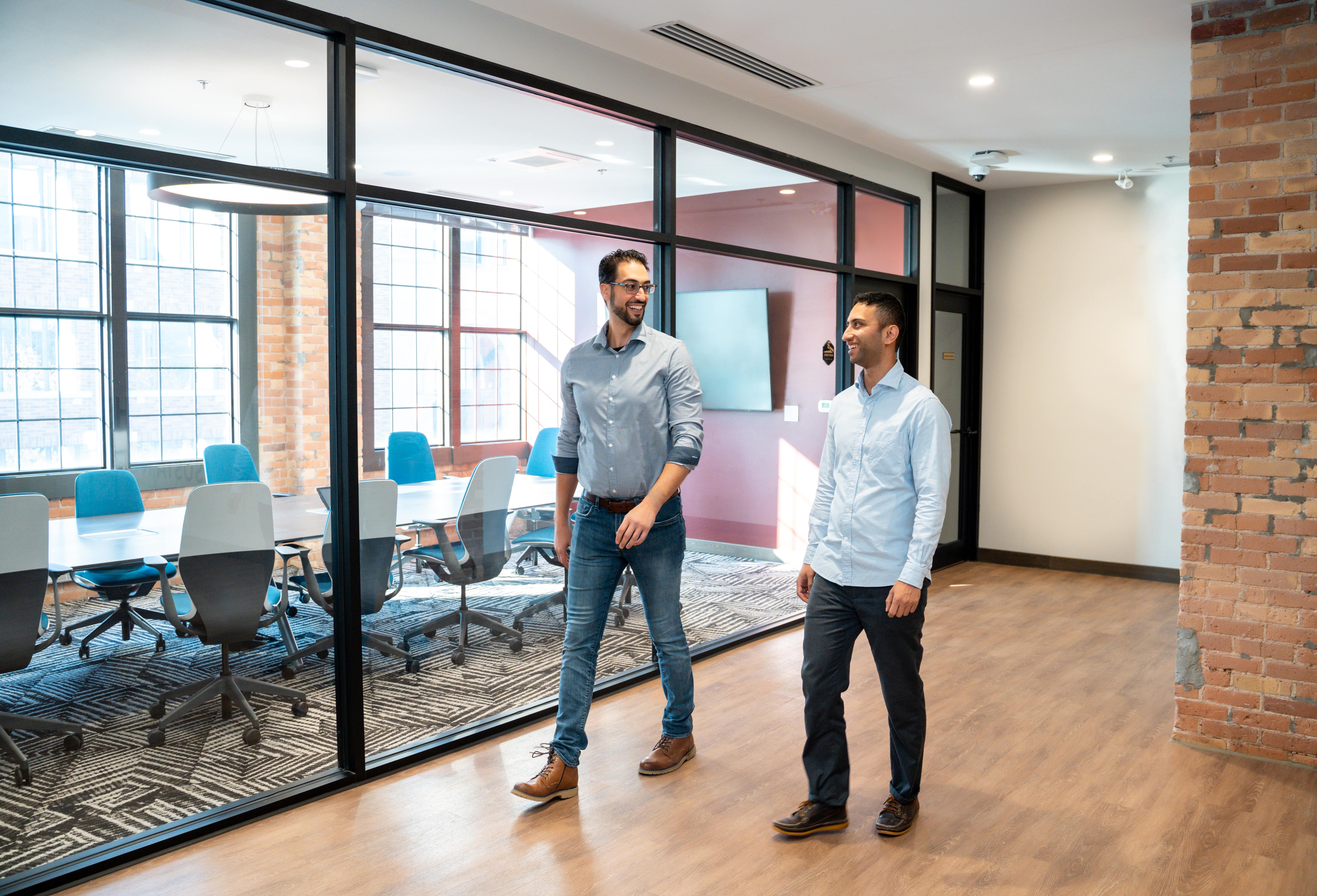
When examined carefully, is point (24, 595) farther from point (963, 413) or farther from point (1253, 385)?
point (963, 413)

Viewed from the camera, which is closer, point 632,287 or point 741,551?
point 632,287

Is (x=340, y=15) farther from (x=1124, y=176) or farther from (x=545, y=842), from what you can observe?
(x=1124, y=176)

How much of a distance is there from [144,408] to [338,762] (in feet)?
4.30

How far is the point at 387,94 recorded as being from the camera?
3260 millimetres

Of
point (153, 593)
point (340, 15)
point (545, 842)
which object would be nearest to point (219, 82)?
point (340, 15)

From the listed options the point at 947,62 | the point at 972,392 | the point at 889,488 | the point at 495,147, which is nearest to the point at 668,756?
the point at 889,488

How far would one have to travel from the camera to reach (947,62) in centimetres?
432

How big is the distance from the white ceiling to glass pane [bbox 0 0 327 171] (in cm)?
40

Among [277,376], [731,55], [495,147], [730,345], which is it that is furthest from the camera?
[730,345]

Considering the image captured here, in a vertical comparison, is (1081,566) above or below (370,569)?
below

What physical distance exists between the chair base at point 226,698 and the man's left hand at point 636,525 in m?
1.25

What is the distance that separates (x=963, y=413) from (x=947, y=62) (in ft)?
11.6

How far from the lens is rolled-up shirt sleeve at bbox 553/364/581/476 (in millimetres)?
3178

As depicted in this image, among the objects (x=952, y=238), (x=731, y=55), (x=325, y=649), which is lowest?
(x=325, y=649)
